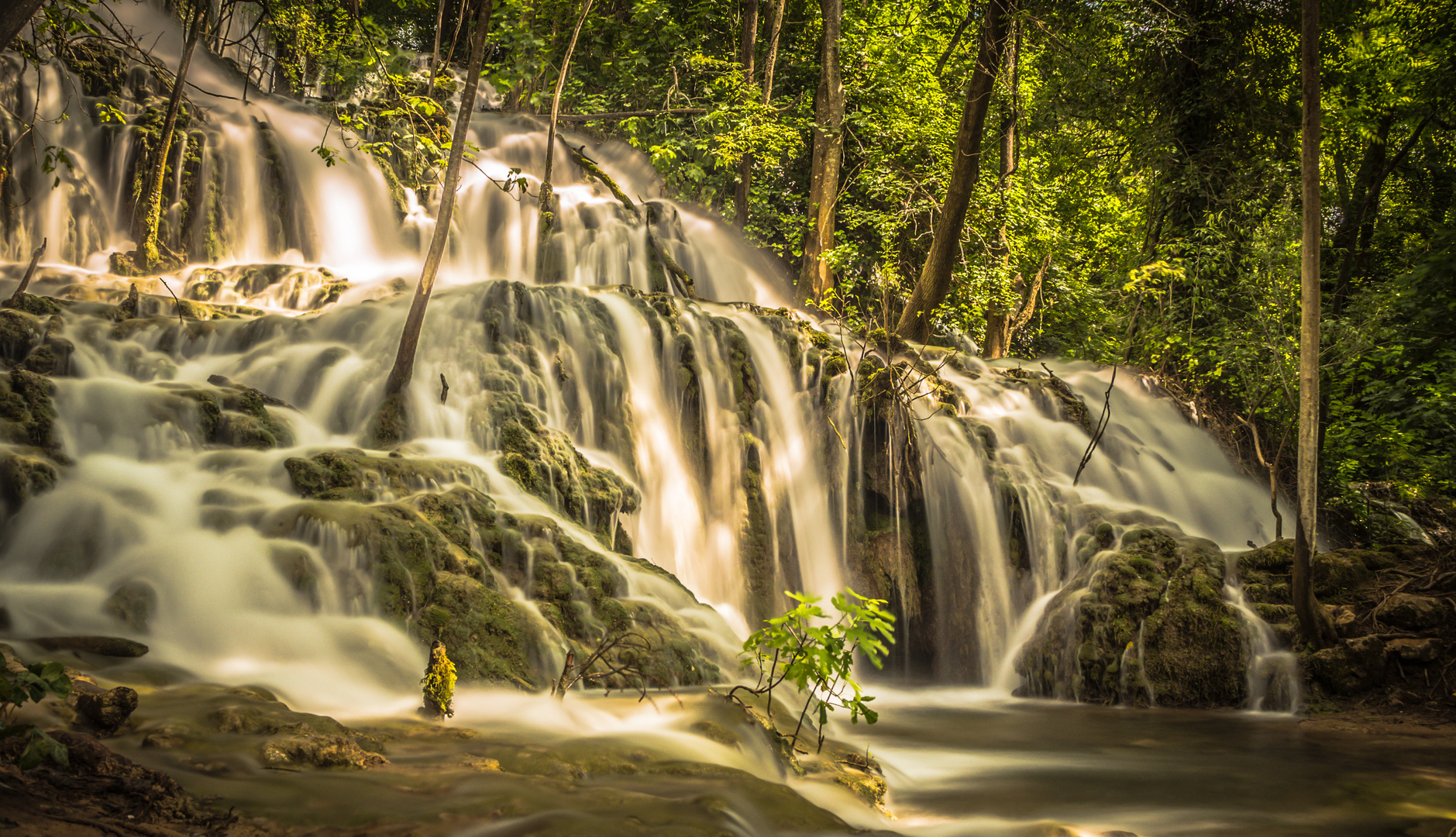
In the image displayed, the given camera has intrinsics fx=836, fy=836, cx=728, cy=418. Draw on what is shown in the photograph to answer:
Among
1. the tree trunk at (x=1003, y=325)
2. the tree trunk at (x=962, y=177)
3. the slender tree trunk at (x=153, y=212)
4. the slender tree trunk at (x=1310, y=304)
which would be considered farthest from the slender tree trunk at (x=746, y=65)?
the slender tree trunk at (x=1310, y=304)

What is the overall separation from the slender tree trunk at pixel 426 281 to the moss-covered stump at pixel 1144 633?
768cm

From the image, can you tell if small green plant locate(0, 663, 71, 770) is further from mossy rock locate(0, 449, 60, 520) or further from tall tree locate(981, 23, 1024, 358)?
tall tree locate(981, 23, 1024, 358)

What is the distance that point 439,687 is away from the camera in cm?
472

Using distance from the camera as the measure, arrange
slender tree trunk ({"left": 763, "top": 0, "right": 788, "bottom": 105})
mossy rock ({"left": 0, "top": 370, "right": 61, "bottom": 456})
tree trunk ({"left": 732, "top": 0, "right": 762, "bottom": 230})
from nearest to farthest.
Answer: mossy rock ({"left": 0, "top": 370, "right": 61, "bottom": 456}), slender tree trunk ({"left": 763, "top": 0, "right": 788, "bottom": 105}), tree trunk ({"left": 732, "top": 0, "right": 762, "bottom": 230})

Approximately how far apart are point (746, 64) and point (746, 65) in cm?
4

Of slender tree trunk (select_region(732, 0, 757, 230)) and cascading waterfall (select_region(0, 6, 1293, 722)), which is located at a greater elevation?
slender tree trunk (select_region(732, 0, 757, 230))

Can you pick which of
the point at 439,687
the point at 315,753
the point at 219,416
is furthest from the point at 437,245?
the point at 315,753

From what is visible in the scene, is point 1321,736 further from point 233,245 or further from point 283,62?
point 233,245

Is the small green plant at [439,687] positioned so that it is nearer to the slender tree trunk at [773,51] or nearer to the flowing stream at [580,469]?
the flowing stream at [580,469]

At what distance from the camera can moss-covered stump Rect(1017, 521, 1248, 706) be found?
8703 mm

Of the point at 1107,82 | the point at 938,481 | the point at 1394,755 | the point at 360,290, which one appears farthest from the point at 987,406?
the point at 360,290

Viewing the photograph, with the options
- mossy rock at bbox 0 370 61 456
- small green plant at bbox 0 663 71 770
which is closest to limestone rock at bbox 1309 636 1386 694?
small green plant at bbox 0 663 71 770

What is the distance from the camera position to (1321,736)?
7.30 metres

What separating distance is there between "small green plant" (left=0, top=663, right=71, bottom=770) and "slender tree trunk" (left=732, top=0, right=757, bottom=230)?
58.1 feet
